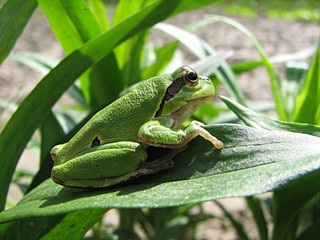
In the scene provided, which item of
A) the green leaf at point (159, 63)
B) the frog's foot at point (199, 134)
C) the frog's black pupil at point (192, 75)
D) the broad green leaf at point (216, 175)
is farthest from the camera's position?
the green leaf at point (159, 63)

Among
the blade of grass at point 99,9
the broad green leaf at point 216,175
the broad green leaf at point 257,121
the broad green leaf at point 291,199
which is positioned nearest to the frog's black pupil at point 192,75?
the broad green leaf at point 257,121

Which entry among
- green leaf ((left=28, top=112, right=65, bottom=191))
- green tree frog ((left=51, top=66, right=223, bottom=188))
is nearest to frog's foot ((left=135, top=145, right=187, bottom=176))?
green tree frog ((left=51, top=66, right=223, bottom=188))

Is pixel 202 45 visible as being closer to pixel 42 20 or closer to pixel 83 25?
pixel 83 25

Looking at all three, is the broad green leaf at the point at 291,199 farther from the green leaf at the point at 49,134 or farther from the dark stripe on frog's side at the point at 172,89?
the green leaf at the point at 49,134

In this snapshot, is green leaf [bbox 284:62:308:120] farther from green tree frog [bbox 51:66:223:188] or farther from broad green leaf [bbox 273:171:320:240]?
green tree frog [bbox 51:66:223:188]

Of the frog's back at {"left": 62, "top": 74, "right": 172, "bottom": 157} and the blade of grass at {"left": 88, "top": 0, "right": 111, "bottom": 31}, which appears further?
the blade of grass at {"left": 88, "top": 0, "right": 111, "bottom": 31}

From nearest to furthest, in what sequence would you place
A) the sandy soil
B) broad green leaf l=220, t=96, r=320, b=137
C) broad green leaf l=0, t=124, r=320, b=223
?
broad green leaf l=0, t=124, r=320, b=223, broad green leaf l=220, t=96, r=320, b=137, the sandy soil
